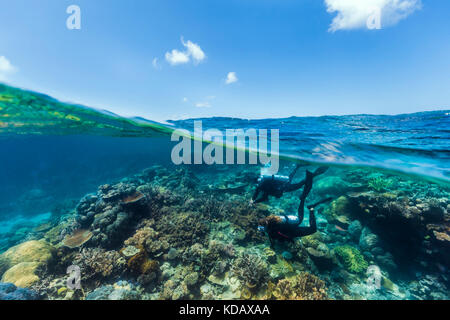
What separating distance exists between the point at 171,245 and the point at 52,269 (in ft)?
13.3

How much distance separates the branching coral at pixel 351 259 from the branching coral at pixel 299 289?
8.42ft

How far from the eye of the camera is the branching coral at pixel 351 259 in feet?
21.4

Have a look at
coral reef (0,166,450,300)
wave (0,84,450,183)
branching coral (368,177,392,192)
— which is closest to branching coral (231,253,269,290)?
coral reef (0,166,450,300)

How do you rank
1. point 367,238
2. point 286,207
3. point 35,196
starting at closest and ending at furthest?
1. point 367,238
2. point 286,207
3. point 35,196

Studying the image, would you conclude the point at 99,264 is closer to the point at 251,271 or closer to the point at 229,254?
the point at 229,254

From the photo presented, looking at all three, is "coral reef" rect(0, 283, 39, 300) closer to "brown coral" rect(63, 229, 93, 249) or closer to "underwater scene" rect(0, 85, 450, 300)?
"underwater scene" rect(0, 85, 450, 300)

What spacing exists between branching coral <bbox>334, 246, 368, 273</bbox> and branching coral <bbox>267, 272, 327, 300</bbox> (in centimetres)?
257

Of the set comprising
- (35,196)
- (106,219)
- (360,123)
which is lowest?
(35,196)

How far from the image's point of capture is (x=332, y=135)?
9.36 metres

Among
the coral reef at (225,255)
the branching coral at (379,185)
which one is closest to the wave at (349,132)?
the branching coral at (379,185)

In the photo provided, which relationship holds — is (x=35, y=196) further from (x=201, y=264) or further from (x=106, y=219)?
(x=201, y=264)

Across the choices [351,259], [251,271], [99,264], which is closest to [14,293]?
[99,264]
